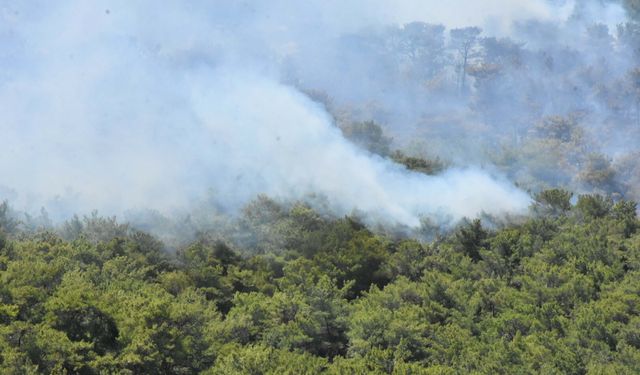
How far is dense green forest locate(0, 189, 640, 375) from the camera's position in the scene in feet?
95.2

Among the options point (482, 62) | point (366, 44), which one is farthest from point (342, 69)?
point (482, 62)

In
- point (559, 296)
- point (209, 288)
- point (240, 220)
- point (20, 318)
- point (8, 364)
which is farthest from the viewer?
point (240, 220)

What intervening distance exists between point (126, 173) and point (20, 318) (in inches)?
1200

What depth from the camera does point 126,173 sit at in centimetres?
6062

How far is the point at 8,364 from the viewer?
26.2 meters

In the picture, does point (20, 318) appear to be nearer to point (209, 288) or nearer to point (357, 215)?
point (209, 288)

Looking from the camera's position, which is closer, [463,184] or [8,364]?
[8,364]

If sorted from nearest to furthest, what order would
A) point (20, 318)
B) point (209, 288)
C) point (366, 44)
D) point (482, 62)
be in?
point (20, 318) → point (209, 288) → point (482, 62) → point (366, 44)

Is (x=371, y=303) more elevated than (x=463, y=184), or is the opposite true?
(x=463, y=184)

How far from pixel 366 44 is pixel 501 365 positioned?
107743 millimetres

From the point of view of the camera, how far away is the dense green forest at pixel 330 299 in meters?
A: 29.0

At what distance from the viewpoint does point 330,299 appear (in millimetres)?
37656

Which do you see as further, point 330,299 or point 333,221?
point 333,221

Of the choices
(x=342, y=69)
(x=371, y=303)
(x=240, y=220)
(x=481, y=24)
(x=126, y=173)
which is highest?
(x=481, y=24)
